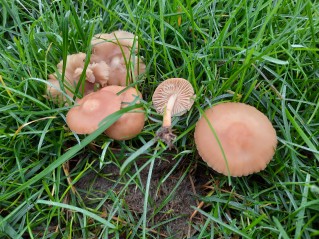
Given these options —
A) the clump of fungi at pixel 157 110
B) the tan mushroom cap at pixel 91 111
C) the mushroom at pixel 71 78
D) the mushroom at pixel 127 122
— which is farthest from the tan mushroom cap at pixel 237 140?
the mushroom at pixel 71 78

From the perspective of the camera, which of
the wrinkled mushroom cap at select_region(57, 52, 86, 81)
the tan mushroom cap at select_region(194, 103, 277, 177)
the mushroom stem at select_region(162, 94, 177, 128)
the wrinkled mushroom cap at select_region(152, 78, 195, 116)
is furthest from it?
the wrinkled mushroom cap at select_region(57, 52, 86, 81)

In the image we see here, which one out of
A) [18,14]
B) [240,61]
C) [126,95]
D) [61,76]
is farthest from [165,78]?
[18,14]

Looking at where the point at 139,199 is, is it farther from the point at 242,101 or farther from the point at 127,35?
the point at 127,35

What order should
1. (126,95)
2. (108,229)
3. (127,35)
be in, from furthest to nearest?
(127,35), (126,95), (108,229)

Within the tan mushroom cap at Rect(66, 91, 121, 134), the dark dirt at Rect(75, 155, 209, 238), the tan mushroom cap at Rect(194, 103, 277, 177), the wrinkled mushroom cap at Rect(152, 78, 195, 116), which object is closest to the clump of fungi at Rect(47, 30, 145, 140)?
the tan mushroom cap at Rect(66, 91, 121, 134)

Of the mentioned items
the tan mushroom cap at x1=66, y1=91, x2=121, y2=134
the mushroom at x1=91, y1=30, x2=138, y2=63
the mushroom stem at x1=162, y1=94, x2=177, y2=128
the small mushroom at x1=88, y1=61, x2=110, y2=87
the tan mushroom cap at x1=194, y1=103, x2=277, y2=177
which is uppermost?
the mushroom at x1=91, y1=30, x2=138, y2=63

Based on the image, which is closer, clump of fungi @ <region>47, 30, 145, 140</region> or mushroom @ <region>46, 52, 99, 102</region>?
clump of fungi @ <region>47, 30, 145, 140</region>

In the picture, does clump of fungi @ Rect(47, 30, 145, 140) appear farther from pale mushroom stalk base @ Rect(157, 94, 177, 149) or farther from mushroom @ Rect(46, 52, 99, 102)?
pale mushroom stalk base @ Rect(157, 94, 177, 149)
